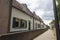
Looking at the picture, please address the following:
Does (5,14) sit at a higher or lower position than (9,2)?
lower

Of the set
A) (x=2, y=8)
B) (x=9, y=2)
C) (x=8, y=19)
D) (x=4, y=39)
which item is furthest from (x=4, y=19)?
(x=4, y=39)

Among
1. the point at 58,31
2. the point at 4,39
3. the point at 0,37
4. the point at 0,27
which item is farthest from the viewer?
the point at 0,27

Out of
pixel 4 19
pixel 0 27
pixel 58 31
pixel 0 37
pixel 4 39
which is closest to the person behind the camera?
pixel 0 37

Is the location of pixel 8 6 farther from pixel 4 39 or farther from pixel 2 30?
pixel 4 39

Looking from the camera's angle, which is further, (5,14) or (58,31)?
(5,14)

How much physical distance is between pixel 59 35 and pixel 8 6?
5.38 metres

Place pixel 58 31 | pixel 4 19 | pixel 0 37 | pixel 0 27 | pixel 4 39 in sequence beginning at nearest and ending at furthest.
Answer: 1. pixel 0 37
2. pixel 4 39
3. pixel 58 31
4. pixel 0 27
5. pixel 4 19

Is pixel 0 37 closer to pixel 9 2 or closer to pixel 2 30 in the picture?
pixel 2 30

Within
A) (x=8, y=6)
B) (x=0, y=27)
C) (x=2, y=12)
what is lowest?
(x=0, y=27)

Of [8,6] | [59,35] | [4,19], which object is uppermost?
[8,6]

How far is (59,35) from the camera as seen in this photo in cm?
780

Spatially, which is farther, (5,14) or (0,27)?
(5,14)

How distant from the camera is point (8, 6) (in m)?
10.1

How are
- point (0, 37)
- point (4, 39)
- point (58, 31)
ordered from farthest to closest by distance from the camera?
1. point (58, 31)
2. point (4, 39)
3. point (0, 37)
